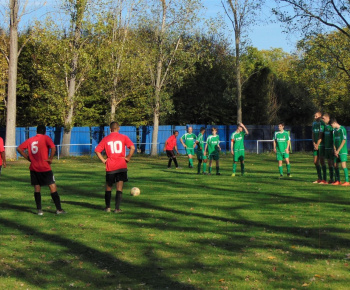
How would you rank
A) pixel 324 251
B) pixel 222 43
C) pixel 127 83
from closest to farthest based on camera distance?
1. pixel 324 251
2. pixel 127 83
3. pixel 222 43

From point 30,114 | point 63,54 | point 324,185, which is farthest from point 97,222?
point 30,114

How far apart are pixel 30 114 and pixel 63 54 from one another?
366 inches

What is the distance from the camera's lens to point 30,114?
52.9m

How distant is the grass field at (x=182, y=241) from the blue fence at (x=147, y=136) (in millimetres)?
28751

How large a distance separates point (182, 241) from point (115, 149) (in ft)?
11.6

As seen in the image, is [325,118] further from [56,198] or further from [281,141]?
[56,198]

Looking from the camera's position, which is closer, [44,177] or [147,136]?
[44,177]

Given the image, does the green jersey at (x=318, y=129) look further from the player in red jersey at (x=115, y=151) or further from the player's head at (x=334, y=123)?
the player in red jersey at (x=115, y=151)

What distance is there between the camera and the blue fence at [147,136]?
4744 centimetres

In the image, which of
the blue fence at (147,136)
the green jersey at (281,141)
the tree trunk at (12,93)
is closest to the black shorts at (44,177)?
the green jersey at (281,141)

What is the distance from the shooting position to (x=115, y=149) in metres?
12.5

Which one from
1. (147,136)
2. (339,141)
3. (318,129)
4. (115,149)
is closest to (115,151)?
(115,149)

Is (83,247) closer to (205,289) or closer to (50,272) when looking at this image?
A: (50,272)

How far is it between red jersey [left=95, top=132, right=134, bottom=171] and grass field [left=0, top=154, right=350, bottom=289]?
1.07 m
